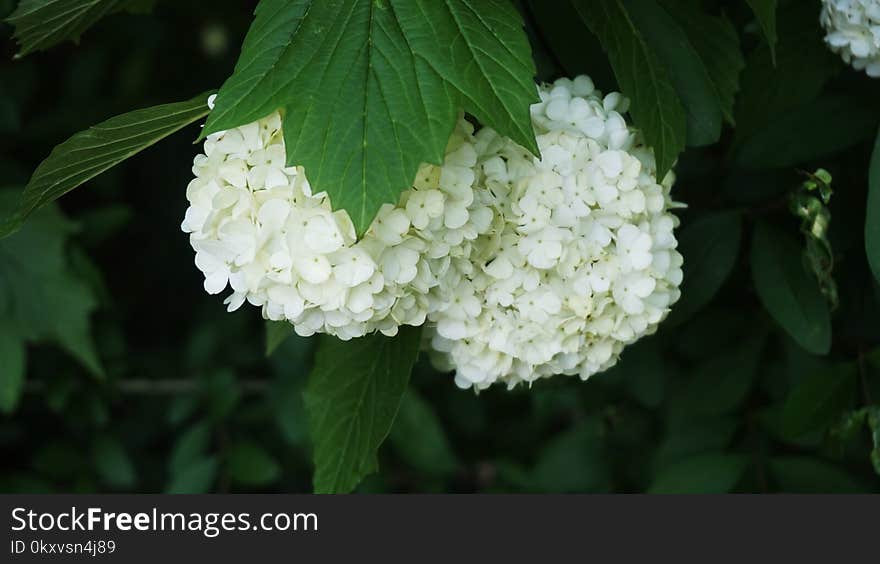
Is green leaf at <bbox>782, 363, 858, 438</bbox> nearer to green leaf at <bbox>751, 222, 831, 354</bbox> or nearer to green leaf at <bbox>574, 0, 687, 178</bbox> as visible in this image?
green leaf at <bbox>751, 222, 831, 354</bbox>

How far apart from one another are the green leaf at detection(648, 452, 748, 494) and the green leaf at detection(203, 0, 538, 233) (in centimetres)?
99

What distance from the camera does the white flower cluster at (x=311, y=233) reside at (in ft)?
3.65

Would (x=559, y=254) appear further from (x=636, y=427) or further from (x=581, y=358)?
(x=636, y=427)

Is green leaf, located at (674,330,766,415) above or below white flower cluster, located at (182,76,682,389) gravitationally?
below

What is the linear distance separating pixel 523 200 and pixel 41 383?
1.70 metres

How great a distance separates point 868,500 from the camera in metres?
1.64

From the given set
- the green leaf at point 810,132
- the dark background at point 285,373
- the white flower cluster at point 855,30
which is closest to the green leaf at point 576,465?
the dark background at point 285,373

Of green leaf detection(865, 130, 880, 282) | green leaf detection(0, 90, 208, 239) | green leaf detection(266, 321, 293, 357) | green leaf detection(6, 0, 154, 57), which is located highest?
green leaf detection(6, 0, 154, 57)

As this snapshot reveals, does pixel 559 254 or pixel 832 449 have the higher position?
pixel 559 254

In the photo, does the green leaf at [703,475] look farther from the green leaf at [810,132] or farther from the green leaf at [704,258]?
the green leaf at [810,132]

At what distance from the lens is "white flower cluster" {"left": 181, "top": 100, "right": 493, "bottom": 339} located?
3.65 feet

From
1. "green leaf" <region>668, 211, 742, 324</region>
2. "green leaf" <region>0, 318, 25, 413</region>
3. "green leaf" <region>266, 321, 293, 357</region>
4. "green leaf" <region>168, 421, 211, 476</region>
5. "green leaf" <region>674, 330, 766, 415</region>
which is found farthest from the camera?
"green leaf" <region>168, 421, 211, 476</region>


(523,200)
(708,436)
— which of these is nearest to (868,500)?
(708,436)

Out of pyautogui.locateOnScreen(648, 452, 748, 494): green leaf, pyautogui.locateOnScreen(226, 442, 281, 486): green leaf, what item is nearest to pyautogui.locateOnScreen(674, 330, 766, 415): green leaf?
pyautogui.locateOnScreen(648, 452, 748, 494): green leaf
